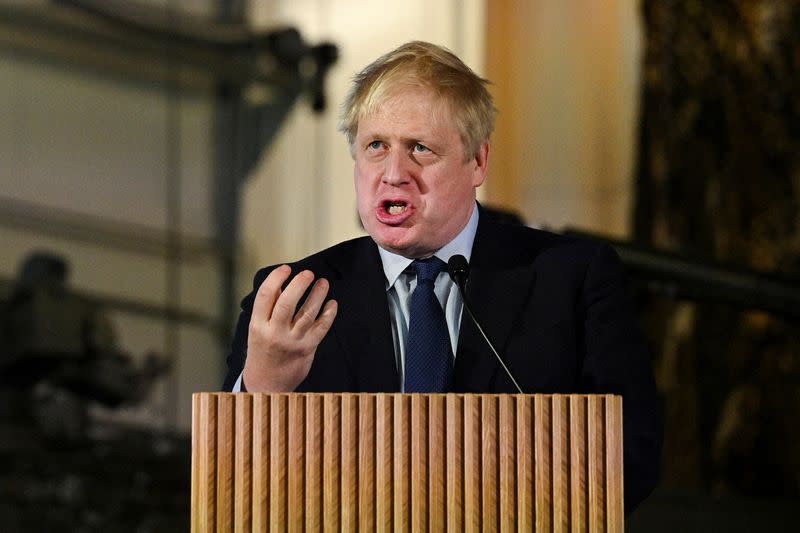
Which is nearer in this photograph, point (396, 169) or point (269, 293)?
point (269, 293)

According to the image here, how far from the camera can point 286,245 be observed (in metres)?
6.61

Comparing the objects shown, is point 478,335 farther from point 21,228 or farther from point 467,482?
point 21,228

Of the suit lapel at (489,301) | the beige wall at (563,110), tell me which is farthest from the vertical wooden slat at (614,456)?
the beige wall at (563,110)

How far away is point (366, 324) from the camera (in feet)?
7.70

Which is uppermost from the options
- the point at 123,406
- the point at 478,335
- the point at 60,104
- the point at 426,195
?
the point at 60,104

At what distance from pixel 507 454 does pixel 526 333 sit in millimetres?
408

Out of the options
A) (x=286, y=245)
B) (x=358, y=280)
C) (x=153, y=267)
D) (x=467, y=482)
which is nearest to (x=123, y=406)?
(x=153, y=267)

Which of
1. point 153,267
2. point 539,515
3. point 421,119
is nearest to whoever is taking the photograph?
point 539,515

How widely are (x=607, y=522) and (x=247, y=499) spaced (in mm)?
494

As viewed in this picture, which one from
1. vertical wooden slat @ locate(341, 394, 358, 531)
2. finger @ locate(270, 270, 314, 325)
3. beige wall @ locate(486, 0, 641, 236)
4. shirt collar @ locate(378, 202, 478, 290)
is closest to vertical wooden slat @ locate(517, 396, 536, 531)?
vertical wooden slat @ locate(341, 394, 358, 531)

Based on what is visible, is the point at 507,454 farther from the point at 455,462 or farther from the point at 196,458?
the point at 196,458

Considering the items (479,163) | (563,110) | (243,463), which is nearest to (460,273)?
(479,163)

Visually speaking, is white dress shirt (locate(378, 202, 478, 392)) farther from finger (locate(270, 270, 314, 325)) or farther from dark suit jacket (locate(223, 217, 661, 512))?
finger (locate(270, 270, 314, 325))

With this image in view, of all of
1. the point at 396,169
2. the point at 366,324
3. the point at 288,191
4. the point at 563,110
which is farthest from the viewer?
the point at 563,110
